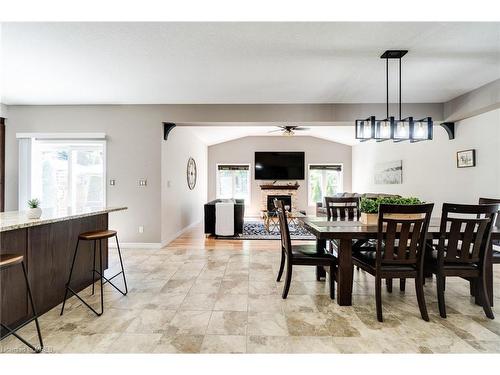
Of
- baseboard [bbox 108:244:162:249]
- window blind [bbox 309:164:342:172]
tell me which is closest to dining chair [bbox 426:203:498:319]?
baseboard [bbox 108:244:162:249]

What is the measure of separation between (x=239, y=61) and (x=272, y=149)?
20.7 ft

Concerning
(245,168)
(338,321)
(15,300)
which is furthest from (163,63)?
(245,168)

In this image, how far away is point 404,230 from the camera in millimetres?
2102

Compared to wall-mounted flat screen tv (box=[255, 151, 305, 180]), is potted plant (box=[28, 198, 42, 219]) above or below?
below

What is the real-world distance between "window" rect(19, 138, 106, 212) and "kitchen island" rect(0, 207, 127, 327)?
209 centimetres

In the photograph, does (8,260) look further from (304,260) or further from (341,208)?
(341,208)

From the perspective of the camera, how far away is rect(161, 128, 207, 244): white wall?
483 centimetres

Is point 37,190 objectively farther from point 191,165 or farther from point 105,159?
point 191,165

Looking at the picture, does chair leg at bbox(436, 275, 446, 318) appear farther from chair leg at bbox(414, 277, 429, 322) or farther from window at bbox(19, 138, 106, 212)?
window at bbox(19, 138, 106, 212)

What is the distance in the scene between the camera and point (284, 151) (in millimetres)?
9156

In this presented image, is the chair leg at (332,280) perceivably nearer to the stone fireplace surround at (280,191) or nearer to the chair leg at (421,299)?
the chair leg at (421,299)
